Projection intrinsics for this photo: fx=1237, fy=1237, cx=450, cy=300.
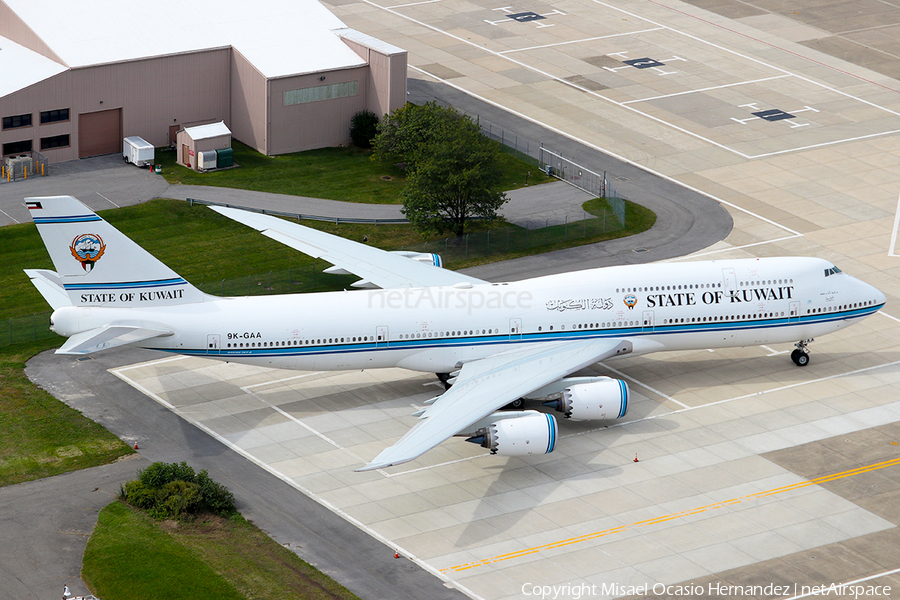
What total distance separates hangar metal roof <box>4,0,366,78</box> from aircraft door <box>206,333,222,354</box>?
126 feet

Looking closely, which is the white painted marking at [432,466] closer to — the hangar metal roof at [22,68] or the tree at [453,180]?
the tree at [453,180]

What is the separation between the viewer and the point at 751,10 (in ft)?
437

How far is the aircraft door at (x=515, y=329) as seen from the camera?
62469mm

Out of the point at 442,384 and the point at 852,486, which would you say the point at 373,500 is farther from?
the point at 852,486

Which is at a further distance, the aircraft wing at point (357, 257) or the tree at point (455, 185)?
the tree at point (455, 185)

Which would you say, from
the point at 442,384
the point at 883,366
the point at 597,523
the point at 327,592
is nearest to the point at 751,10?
the point at 883,366

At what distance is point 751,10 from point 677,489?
292 feet

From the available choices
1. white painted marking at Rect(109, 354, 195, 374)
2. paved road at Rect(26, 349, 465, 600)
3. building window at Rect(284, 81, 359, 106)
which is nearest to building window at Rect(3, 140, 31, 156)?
building window at Rect(284, 81, 359, 106)

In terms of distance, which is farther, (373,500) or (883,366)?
(883,366)

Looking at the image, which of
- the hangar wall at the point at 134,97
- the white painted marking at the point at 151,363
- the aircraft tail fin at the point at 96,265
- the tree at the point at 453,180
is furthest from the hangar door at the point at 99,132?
the aircraft tail fin at the point at 96,265

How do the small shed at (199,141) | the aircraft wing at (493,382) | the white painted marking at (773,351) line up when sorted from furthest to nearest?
1. the small shed at (199,141)
2. the white painted marking at (773,351)
3. the aircraft wing at (493,382)

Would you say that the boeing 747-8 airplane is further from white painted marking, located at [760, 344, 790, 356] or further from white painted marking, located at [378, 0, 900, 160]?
white painted marking, located at [378, 0, 900, 160]

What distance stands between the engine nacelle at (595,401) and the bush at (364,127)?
43.2 metres

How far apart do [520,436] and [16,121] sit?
52.4 m
